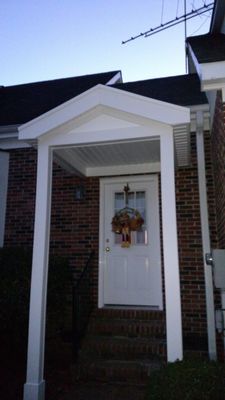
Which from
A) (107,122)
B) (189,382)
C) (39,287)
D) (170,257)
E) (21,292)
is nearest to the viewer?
(189,382)

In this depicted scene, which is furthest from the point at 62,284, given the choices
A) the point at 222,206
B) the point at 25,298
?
the point at 222,206

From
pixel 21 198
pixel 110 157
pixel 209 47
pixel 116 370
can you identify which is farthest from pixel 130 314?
pixel 209 47

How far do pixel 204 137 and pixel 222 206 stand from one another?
156 centimetres

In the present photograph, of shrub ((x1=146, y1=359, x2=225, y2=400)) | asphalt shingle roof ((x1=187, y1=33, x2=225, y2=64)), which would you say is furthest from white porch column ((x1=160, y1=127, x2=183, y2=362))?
asphalt shingle roof ((x1=187, y1=33, x2=225, y2=64))

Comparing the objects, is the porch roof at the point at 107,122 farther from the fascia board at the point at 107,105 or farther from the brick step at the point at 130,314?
the brick step at the point at 130,314

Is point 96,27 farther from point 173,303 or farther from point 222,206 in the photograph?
point 173,303

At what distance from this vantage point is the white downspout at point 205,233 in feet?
14.4

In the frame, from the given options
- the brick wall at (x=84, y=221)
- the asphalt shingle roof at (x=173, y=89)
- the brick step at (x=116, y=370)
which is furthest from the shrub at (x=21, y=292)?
the asphalt shingle roof at (x=173, y=89)

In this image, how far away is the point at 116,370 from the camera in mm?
4070

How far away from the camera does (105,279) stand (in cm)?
A: 535

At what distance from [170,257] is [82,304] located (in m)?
2.01

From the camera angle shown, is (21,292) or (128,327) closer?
(21,292)

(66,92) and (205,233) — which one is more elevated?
(66,92)

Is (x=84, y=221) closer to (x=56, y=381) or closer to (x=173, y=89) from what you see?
(x=56, y=381)
